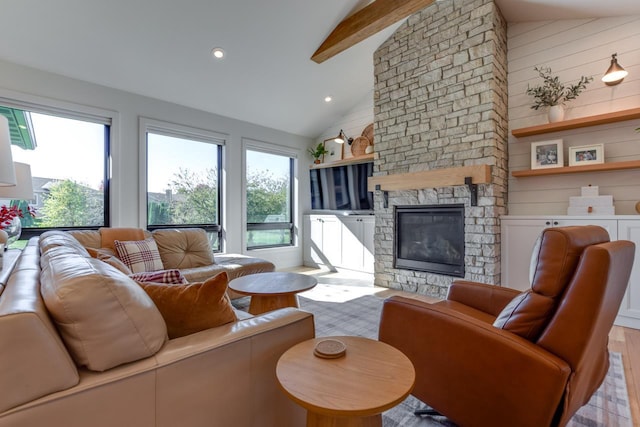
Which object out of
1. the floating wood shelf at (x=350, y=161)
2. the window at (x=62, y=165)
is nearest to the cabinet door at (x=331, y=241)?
the floating wood shelf at (x=350, y=161)

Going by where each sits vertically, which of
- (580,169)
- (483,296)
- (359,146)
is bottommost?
(483,296)

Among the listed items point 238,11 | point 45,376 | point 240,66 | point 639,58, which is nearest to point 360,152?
point 240,66

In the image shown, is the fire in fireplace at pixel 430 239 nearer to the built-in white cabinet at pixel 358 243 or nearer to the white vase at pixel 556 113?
the built-in white cabinet at pixel 358 243

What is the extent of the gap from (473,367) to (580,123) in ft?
9.93

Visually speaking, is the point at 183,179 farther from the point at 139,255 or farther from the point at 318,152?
the point at 318,152

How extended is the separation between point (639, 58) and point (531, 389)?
352 centimetres

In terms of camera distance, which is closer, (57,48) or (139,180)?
(57,48)

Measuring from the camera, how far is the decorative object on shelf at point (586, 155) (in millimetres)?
2936

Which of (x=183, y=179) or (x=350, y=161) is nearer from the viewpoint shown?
(x=183, y=179)

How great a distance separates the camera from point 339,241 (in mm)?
5117

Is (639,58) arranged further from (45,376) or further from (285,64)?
(45,376)

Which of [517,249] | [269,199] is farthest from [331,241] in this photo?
[517,249]

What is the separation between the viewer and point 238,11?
10.0ft

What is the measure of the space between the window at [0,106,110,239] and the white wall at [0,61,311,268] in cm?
14
